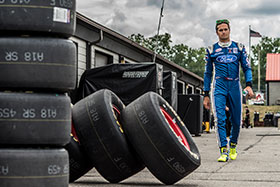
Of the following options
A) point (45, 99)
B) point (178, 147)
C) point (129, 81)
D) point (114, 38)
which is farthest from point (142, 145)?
point (114, 38)

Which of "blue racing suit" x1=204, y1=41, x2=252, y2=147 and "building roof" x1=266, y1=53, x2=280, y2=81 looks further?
"building roof" x1=266, y1=53, x2=280, y2=81

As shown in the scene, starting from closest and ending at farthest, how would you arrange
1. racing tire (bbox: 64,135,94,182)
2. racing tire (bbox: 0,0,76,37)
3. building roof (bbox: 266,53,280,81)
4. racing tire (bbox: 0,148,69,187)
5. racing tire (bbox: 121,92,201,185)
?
racing tire (bbox: 0,148,69,187) → racing tire (bbox: 0,0,76,37) → racing tire (bbox: 121,92,201,185) → racing tire (bbox: 64,135,94,182) → building roof (bbox: 266,53,280,81)

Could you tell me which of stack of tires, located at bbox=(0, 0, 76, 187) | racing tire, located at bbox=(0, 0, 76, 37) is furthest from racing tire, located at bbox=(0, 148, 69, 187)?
racing tire, located at bbox=(0, 0, 76, 37)

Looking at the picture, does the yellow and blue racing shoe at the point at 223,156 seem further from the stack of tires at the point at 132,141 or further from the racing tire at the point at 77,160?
the racing tire at the point at 77,160

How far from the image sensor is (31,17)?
3.92m

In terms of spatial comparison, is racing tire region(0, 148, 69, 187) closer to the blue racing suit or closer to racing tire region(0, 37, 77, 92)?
racing tire region(0, 37, 77, 92)

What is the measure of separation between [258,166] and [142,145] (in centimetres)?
232

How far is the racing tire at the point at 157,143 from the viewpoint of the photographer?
5066 mm

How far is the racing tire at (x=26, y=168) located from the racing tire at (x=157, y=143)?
141cm

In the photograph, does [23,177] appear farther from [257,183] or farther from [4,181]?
[257,183]

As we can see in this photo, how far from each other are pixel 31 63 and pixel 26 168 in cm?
73

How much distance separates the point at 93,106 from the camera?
532cm

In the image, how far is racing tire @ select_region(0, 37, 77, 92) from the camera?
387 cm

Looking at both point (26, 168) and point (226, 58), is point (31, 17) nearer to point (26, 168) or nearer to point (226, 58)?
point (26, 168)
